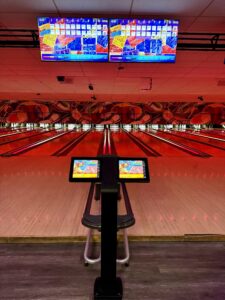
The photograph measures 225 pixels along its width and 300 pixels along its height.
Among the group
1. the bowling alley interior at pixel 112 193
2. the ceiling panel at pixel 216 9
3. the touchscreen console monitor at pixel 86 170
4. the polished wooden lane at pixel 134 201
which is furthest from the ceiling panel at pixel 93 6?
the polished wooden lane at pixel 134 201

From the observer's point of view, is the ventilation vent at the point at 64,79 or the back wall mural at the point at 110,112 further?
the back wall mural at the point at 110,112

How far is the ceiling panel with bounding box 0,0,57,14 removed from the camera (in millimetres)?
2609

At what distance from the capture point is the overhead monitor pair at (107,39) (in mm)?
2891

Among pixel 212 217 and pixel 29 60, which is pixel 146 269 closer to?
pixel 212 217

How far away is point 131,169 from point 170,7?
2.01 meters

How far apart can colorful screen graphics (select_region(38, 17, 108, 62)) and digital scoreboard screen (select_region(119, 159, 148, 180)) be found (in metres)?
1.84

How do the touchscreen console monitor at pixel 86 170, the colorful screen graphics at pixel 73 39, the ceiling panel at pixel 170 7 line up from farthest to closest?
the colorful screen graphics at pixel 73 39, the ceiling panel at pixel 170 7, the touchscreen console monitor at pixel 86 170

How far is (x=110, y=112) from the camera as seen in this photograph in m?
15.1

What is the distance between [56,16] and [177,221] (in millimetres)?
2627

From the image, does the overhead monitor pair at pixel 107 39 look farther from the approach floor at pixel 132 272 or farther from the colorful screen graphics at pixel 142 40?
the approach floor at pixel 132 272

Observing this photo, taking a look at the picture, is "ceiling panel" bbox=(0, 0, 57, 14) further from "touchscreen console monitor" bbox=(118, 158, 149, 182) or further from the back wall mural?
the back wall mural

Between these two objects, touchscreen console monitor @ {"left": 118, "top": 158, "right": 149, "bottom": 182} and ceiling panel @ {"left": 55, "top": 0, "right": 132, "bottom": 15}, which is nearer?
touchscreen console monitor @ {"left": 118, "top": 158, "right": 149, "bottom": 182}

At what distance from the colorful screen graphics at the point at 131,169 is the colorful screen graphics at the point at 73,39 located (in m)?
1.84

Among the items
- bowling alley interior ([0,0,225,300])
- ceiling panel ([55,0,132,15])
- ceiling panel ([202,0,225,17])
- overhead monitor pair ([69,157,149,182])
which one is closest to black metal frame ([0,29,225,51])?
bowling alley interior ([0,0,225,300])
